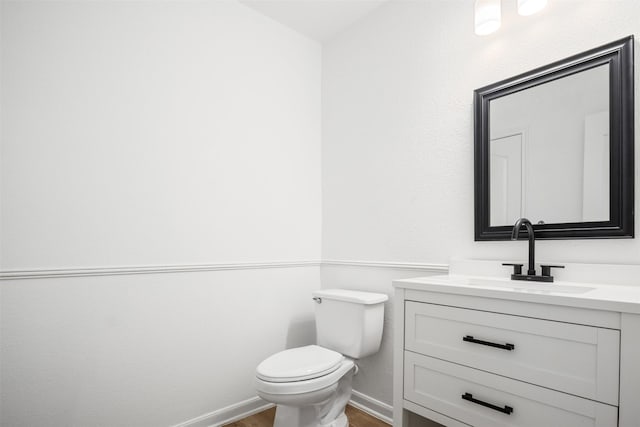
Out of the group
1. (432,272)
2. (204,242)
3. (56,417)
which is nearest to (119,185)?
(204,242)

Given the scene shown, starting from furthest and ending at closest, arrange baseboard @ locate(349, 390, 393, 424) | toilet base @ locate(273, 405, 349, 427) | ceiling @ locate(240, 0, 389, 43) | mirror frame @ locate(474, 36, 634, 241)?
Answer: ceiling @ locate(240, 0, 389, 43) < baseboard @ locate(349, 390, 393, 424) < toilet base @ locate(273, 405, 349, 427) < mirror frame @ locate(474, 36, 634, 241)

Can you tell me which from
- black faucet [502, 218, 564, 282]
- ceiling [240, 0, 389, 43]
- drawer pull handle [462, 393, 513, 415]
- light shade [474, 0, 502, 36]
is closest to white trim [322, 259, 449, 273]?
black faucet [502, 218, 564, 282]

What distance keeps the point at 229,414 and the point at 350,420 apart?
682 mm

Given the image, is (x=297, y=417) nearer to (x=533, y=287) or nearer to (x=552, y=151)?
(x=533, y=287)

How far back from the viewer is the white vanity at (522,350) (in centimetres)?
95

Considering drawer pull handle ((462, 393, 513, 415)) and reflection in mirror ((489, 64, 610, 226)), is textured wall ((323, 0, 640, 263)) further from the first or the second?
drawer pull handle ((462, 393, 513, 415))

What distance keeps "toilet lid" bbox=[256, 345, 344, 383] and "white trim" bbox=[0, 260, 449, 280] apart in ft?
1.86

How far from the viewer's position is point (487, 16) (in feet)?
5.06

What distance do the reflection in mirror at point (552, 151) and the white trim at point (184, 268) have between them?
1.59 feet

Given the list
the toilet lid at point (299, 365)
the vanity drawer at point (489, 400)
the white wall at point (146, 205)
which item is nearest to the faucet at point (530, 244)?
the vanity drawer at point (489, 400)

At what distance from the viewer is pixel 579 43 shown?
1.39 meters

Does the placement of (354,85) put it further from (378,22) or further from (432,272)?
(432,272)

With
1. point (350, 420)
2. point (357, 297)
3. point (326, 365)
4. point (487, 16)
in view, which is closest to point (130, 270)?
→ point (326, 365)

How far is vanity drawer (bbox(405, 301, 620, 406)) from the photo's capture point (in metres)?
0.96
